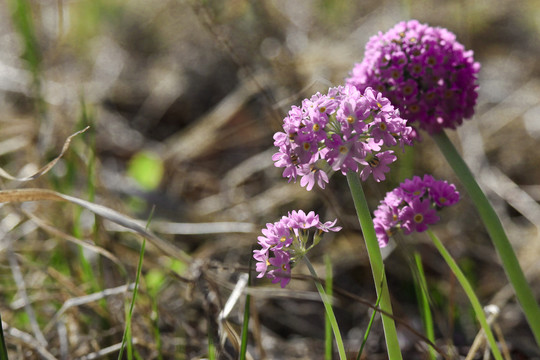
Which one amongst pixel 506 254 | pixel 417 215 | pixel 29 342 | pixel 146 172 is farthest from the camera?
pixel 146 172

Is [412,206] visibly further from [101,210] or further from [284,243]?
[101,210]

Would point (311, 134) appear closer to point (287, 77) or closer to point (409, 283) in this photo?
point (409, 283)

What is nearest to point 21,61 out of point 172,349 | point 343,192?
point 343,192

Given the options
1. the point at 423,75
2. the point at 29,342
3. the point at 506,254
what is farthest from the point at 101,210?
the point at 506,254

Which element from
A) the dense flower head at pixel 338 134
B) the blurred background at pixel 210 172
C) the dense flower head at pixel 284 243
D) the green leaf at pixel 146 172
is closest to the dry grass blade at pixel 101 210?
the blurred background at pixel 210 172

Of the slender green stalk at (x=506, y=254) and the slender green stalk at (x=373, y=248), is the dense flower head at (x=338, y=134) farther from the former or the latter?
the slender green stalk at (x=506, y=254)

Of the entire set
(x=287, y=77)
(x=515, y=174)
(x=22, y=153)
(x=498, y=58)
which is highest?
(x=498, y=58)

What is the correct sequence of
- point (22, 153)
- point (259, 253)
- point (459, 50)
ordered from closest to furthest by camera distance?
point (259, 253) < point (459, 50) < point (22, 153)
